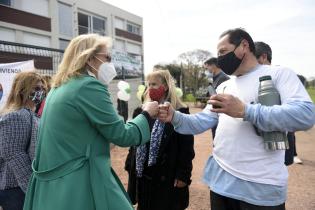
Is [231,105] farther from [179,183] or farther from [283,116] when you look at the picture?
[179,183]

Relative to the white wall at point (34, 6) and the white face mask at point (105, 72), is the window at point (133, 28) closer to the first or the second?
the white wall at point (34, 6)

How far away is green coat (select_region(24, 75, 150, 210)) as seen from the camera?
209 cm

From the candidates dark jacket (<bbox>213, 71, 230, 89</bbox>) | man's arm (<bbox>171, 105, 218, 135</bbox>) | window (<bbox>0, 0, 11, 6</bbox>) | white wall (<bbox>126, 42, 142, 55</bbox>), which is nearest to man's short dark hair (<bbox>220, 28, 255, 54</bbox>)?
man's arm (<bbox>171, 105, 218, 135</bbox>)

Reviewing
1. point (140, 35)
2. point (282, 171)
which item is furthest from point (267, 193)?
point (140, 35)

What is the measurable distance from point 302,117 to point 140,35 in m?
44.3

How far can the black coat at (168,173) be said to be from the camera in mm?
3477

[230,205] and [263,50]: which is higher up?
[263,50]

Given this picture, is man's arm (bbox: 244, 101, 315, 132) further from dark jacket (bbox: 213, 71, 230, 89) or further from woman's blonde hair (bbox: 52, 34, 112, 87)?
dark jacket (bbox: 213, 71, 230, 89)

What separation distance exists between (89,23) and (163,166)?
1278 inches

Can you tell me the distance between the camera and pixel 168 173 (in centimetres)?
349

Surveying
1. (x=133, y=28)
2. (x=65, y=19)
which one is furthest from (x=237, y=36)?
(x=133, y=28)

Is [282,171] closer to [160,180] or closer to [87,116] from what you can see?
[87,116]

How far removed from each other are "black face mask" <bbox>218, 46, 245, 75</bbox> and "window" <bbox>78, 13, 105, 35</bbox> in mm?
31385

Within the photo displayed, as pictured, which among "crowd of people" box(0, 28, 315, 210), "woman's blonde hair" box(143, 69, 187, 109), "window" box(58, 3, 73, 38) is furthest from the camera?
"window" box(58, 3, 73, 38)
